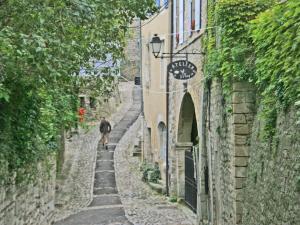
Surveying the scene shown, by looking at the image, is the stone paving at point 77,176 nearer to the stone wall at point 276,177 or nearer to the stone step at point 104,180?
the stone step at point 104,180

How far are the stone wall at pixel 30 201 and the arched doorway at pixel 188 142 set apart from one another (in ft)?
12.3

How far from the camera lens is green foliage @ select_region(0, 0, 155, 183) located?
5.64 m

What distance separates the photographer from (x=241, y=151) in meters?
8.17

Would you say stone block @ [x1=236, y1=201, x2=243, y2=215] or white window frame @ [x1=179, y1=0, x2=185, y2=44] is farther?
white window frame @ [x1=179, y1=0, x2=185, y2=44]

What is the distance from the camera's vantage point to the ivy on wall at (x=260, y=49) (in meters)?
5.67

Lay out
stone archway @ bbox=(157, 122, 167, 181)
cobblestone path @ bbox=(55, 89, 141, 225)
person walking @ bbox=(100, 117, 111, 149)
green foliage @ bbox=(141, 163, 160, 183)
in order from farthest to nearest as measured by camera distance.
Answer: person walking @ bbox=(100, 117, 111, 149) < green foliage @ bbox=(141, 163, 160, 183) < stone archway @ bbox=(157, 122, 167, 181) < cobblestone path @ bbox=(55, 89, 141, 225)

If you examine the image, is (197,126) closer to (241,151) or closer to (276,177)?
(241,151)

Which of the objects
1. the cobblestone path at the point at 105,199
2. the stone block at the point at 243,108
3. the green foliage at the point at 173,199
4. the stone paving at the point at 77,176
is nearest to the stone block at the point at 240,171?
the stone block at the point at 243,108

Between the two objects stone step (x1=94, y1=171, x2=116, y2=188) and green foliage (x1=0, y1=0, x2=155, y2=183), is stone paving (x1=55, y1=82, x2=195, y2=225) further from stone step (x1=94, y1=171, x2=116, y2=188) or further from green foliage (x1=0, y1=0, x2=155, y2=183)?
green foliage (x1=0, y1=0, x2=155, y2=183)

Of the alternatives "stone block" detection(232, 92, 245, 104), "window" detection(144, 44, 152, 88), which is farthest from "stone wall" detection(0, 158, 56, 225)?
"window" detection(144, 44, 152, 88)

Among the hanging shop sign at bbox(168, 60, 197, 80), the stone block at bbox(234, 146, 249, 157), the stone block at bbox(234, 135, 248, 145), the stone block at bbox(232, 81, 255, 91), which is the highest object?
the hanging shop sign at bbox(168, 60, 197, 80)

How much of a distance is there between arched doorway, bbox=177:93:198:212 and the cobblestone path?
1859 mm

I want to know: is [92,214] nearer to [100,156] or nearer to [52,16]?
[52,16]

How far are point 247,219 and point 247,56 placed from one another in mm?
2361
